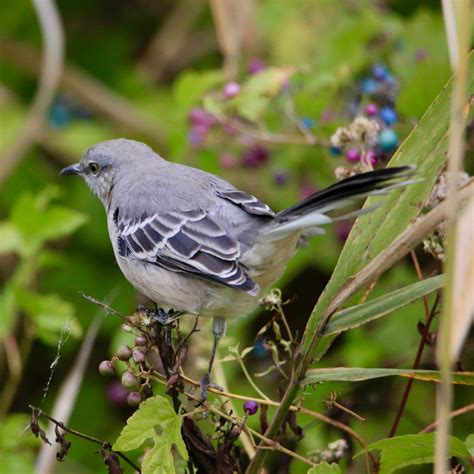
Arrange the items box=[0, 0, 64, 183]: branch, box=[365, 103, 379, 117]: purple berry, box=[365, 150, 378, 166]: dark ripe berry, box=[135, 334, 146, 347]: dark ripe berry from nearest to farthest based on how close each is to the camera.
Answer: box=[135, 334, 146, 347]: dark ripe berry → box=[365, 150, 378, 166]: dark ripe berry → box=[365, 103, 379, 117]: purple berry → box=[0, 0, 64, 183]: branch

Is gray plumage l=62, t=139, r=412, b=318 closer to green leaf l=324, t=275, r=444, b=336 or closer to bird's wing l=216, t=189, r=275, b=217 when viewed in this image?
bird's wing l=216, t=189, r=275, b=217

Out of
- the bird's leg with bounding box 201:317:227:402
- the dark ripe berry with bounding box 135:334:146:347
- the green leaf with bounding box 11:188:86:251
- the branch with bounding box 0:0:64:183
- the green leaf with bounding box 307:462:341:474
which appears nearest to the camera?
the green leaf with bounding box 307:462:341:474

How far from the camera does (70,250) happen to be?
19.1ft

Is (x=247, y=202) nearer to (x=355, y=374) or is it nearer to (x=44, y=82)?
(x=355, y=374)

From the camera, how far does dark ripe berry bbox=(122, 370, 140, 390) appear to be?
2.22 meters

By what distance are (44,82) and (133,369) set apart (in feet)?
9.79

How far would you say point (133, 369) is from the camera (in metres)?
2.26

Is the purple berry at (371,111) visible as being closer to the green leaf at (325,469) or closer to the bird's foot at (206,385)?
the bird's foot at (206,385)

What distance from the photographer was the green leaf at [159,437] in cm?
221

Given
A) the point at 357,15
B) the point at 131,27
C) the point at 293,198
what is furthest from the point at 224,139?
the point at 131,27

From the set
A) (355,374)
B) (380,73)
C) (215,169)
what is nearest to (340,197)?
(355,374)

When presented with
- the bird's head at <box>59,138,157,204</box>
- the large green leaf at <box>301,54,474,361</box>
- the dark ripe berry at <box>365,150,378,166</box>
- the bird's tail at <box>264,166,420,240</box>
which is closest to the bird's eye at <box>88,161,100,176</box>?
the bird's head at <box>59,138,157,204</box>

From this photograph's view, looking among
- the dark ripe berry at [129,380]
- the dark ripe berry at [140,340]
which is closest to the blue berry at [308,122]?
the dark ripe berry at [140,340]

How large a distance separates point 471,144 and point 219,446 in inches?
75.4
